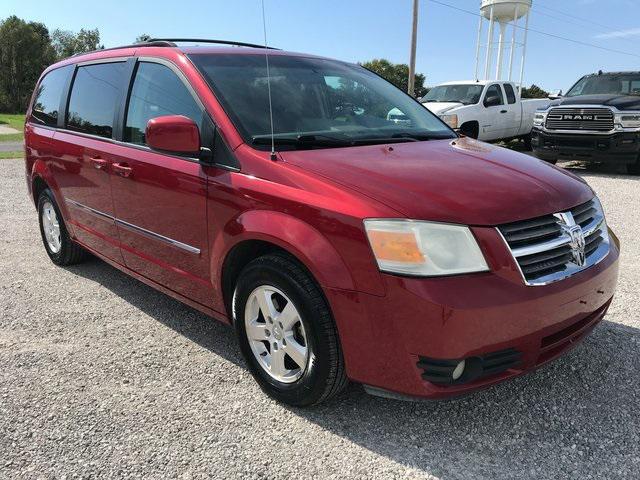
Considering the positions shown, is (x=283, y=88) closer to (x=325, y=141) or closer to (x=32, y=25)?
(x=325, y=141)

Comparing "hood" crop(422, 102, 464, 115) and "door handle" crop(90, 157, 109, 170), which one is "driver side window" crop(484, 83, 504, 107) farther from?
"door handle" crop(90, 157, 109, 170)

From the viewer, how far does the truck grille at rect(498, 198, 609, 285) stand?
227 cm

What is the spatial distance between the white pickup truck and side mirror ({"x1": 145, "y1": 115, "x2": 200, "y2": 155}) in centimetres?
974

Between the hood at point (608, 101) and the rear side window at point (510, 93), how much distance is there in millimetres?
3085

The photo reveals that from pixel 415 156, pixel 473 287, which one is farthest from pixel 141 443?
pixel 415 156

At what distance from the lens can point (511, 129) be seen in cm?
1418

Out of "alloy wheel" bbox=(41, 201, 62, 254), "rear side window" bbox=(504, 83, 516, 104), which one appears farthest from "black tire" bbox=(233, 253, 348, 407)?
"rear side window" bbox=(504, 83, 516, 104)

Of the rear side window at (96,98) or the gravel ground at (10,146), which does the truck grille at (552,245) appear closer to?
the rear side window at (96,98)

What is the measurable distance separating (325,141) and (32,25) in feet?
235

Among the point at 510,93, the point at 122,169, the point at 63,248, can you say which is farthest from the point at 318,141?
the point at 510,93

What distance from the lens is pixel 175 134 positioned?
2.81 metres

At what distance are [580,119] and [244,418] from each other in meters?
9.74

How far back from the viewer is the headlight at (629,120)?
9.75 m

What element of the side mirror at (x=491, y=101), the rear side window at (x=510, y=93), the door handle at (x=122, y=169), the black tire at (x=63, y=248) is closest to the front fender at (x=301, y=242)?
the door handle at (x=122, y=169)
